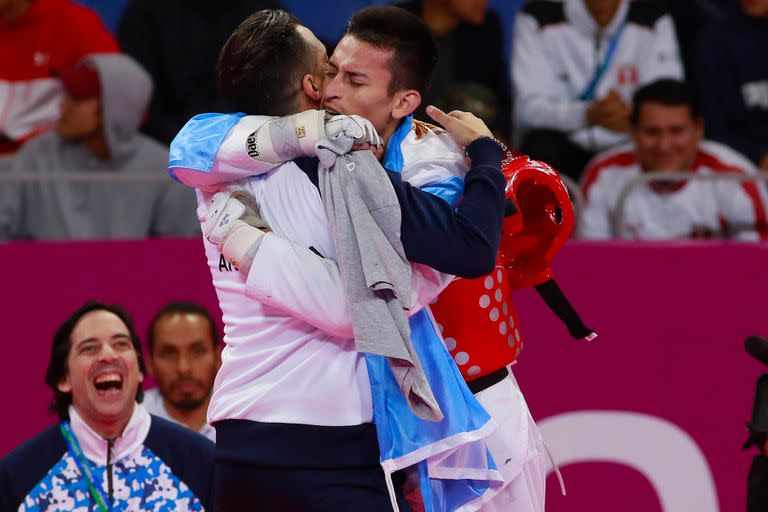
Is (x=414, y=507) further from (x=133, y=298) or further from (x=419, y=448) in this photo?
(x=133, y=298)

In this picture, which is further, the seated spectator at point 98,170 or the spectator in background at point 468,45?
the spectator in background at point 468,45

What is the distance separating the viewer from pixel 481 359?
2.71 m

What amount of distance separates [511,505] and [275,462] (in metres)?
0.62

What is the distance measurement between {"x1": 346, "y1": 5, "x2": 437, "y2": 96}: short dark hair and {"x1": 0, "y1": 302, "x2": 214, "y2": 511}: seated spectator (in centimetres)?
163

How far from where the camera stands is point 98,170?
4.86 metres

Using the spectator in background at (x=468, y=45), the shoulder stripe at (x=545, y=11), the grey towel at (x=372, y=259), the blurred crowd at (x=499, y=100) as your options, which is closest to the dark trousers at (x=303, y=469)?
the grey towel at (x=372, y=259)

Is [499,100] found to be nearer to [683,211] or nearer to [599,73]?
[599,73]

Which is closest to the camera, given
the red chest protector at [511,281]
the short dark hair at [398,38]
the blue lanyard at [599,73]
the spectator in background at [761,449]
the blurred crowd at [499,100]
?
the short dark hair at [398,38]

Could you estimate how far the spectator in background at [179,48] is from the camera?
540 centimetres

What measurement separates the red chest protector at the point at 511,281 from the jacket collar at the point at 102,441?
144 centimetres

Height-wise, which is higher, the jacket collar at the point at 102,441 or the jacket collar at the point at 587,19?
the jacket collar at the point at 587,19

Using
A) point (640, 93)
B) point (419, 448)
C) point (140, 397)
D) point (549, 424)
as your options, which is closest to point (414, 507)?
point (419, 448)

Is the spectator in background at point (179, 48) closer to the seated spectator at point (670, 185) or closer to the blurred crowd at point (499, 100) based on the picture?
the blurred crowd at point (499, 100)

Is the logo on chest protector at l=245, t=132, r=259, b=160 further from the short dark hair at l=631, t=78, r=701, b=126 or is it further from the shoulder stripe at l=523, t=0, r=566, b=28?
the shoulder stripe at l=523, t=0, r=566, b=28
